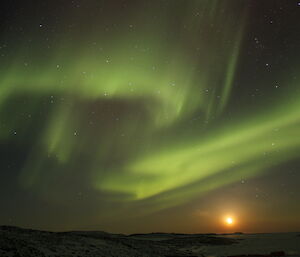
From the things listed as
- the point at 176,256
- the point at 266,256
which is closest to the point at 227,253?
the point at 266,256

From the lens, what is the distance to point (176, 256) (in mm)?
41281

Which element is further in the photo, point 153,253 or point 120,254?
point 153,253

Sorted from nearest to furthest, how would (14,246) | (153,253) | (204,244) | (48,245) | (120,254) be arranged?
(14,246)
(48,245)
(120,254)
(153,253)
(204,244)

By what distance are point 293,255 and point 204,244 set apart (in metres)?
21.3

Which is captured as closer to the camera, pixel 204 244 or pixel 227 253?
pixel 227 253

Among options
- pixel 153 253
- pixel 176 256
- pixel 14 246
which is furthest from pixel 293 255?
pixel 14 246

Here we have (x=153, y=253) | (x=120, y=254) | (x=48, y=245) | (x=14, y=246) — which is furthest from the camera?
(x=153, y=253)

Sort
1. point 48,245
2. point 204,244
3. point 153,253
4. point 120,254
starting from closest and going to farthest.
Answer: point 48,245 → point 120,254 → point 153,253 → point 204,244

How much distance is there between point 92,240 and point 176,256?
992 centimetres

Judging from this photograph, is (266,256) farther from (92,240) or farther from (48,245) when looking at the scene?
(48,245)

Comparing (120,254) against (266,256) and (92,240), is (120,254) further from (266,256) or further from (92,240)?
(266,256)

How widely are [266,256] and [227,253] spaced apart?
22.7 feet

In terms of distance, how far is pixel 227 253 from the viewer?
47500 millimetres

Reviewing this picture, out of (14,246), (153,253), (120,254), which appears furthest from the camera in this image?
(153,253)
